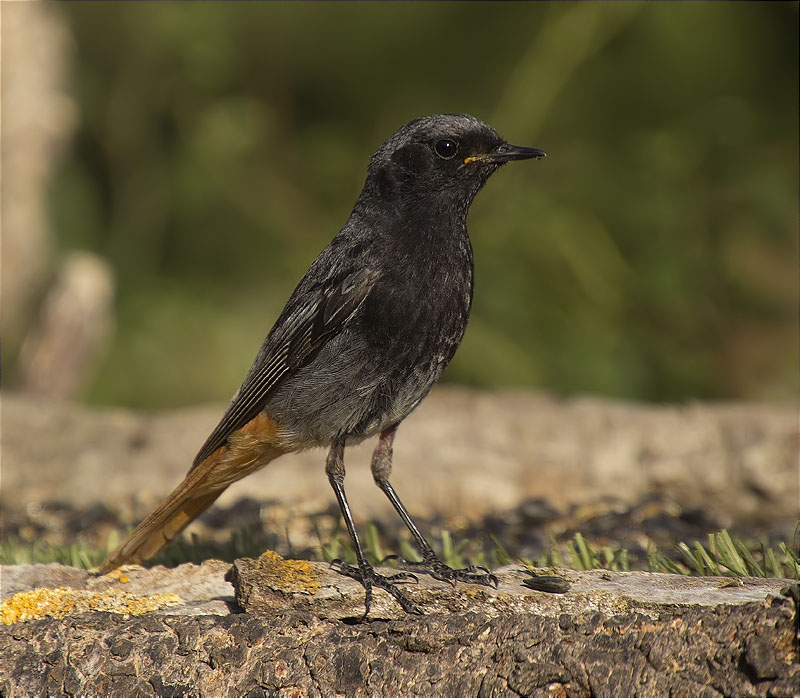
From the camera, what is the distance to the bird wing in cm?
409

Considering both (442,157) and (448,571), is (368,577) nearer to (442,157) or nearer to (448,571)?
(448,571)

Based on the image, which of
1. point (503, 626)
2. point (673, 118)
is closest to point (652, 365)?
point (673, 118)

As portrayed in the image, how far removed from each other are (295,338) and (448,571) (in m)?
1.19

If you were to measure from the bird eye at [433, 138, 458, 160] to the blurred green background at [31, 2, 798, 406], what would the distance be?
4.10 meters

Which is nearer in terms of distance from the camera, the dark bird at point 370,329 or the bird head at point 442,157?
the dark bird at point 370,329

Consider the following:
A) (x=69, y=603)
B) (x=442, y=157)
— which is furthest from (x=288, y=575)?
(x=442, y=157)

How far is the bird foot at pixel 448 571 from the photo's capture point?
3.52 metres

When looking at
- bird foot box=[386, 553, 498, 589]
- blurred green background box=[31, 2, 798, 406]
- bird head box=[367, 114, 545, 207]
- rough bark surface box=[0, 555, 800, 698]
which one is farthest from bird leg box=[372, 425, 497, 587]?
blurred green background box=[31, 2, 798, 406]

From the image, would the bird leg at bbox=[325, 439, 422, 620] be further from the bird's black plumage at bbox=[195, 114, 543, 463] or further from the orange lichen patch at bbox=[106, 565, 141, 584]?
the orange lichen patch at bbox=[106, 565, 141, 584]

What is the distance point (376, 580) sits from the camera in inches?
136

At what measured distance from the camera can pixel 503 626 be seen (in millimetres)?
3053

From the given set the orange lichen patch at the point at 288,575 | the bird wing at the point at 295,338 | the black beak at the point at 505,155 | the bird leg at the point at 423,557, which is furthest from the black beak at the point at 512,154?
the orange lichen patch at the point at 288,575

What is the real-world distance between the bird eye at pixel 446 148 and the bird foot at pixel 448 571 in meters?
1.68

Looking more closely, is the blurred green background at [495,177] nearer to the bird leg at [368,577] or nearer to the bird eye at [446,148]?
the bird eye at [446,148]
